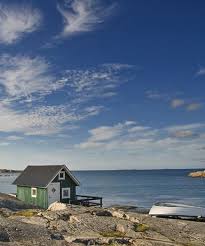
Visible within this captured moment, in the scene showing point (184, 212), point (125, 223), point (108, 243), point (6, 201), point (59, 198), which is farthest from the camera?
point (59, 198)

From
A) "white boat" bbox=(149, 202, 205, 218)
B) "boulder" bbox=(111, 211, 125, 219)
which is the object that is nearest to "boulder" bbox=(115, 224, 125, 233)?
"boulder" bbox=(111, 211, 125, 219)

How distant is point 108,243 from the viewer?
2375 centimetres

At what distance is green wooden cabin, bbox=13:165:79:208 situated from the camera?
51.9 m

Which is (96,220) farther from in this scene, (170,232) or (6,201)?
(6,201)

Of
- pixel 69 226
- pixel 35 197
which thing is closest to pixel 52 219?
pixel 69 226

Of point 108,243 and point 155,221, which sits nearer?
point 108,243

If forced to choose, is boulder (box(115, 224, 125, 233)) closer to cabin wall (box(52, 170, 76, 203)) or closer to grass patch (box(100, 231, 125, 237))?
grass patch (box(100, 231, 125, 237))

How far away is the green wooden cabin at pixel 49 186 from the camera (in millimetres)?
51875

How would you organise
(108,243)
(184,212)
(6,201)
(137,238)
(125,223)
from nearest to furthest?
(108,243) → (137,238) → (125,223) → (184,212) → (6,201)

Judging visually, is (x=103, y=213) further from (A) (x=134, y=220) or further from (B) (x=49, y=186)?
(B) (x=49, y=186)

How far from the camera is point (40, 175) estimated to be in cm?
5475

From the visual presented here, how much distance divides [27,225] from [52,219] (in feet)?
11.3

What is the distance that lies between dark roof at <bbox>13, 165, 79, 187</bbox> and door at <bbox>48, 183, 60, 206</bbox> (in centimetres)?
104

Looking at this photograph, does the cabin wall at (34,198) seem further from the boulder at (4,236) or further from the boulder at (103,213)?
the boulder at (4,236)
